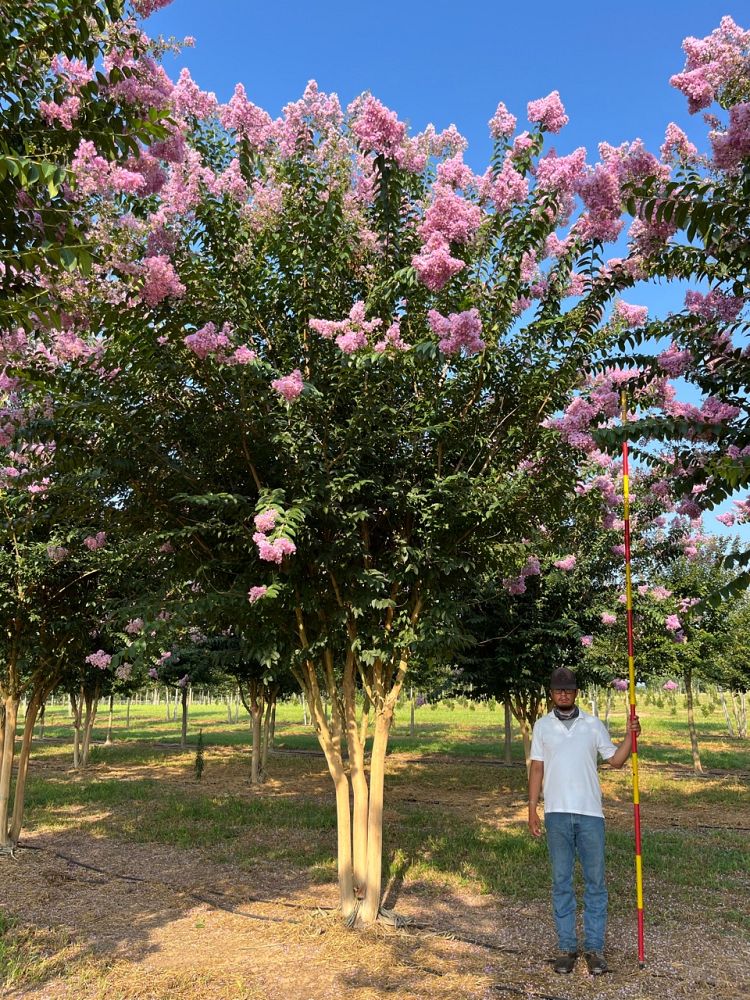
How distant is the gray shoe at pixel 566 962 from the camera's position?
183 inches

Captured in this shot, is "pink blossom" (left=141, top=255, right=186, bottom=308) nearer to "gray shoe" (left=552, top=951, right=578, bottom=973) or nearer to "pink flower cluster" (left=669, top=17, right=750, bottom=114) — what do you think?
"pink flower cluster" (left=669, top=17, right=750, bottom=114)

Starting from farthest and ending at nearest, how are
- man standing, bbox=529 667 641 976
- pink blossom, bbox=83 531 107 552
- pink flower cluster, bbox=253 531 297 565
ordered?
pink blossom, bbox=83 531 107 552 → man standing, bbox=529 667 641 976 → pink flower cluster, bbox=253 531 297 565

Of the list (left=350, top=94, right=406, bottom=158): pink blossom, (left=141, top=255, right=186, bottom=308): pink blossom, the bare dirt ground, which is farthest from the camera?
(left=350, top=94, right=406, bottom=158): pink blossom

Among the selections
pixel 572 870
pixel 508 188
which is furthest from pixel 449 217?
pixel 572 870

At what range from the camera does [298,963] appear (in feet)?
16.4

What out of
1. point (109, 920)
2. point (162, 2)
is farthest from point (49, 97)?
point (109, 920)

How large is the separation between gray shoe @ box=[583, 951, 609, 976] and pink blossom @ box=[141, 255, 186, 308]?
5062 millimetres

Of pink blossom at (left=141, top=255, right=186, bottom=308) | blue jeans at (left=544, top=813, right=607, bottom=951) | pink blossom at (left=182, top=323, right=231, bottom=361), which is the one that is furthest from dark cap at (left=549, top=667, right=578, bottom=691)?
pink blossom at (left=141, top=255, right=186, bottom=308)

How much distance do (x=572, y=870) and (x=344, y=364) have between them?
3644mm

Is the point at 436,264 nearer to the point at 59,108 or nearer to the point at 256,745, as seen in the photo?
the point at 59,108

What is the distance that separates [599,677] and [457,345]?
38.1 ft

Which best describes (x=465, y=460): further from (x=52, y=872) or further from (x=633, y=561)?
(x=633, y=561)

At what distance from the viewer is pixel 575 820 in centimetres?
461

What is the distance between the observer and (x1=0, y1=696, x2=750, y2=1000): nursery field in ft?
15.2
